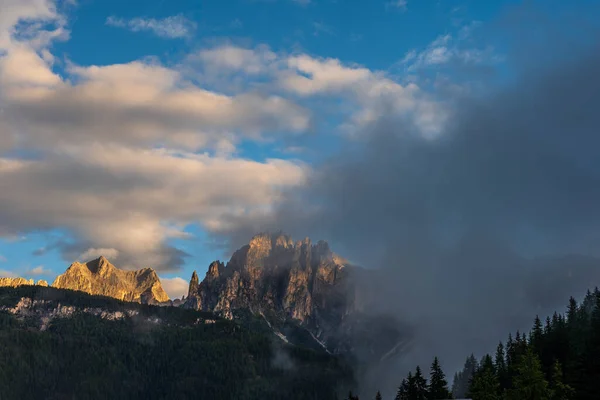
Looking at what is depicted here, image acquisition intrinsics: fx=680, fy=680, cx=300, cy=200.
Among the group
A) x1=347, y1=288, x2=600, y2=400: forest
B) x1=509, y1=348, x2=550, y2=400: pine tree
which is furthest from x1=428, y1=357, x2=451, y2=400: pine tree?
x1=509, y1=348, x2=550, y2=400: pine tree

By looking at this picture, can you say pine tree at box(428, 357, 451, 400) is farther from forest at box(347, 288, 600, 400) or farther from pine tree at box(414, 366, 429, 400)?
pine tree at box(414, 366, 429, 400)

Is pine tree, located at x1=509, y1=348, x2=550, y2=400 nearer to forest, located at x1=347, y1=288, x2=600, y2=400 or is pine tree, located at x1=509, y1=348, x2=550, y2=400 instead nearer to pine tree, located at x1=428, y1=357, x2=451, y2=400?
forest, located at x1=347, y1=288, x2=600, y2=400

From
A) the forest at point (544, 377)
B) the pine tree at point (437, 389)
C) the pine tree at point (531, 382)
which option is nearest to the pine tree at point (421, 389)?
the forest at point (544, 377)

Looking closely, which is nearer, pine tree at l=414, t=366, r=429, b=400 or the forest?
the forest

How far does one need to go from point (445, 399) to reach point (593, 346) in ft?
200

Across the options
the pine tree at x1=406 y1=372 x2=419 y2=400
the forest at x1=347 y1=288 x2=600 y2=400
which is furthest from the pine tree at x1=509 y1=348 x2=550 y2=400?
the pine tree at x1=406 y1=372 x2=419 y2=400

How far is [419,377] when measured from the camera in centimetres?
16100

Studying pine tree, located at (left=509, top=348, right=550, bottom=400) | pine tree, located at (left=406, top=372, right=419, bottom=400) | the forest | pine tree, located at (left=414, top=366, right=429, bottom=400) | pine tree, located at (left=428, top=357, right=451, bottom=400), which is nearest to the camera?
the forest

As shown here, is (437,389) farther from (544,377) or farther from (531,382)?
(531,382)

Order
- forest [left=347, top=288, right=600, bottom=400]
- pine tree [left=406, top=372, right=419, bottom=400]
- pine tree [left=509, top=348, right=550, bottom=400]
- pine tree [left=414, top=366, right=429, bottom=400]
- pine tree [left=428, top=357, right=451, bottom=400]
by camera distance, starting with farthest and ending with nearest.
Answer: pine tree [left=406, top=372, right=419, bottom=400] < pine tree [left=414, top=366, right=429, bottom=400] < pine tree [left=428, top=357, right=451, bottom=400] < pine tree [left=509, top=348, right=550, bottom=400] < forest [left=347, top=288, right=600, bottom=400]

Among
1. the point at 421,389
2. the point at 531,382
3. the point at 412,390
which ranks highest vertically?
the point at 421,389

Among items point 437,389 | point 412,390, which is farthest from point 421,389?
point 437,389

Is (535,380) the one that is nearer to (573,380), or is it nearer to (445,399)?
(573,380)

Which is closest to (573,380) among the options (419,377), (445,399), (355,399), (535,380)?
(535,380)
